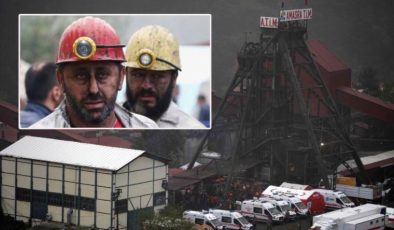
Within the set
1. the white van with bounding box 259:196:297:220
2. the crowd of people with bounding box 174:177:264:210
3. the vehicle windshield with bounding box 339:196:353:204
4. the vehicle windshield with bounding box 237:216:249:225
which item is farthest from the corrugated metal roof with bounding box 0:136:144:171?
the vehicle windshield with bounding box 339:196:353:204

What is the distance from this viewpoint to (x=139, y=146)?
17922 mm

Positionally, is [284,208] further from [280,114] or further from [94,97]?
[94,97]

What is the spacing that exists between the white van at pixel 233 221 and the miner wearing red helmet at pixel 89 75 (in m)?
3.04

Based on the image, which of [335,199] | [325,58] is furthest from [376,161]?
[325,58]

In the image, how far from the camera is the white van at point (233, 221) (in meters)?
16.5

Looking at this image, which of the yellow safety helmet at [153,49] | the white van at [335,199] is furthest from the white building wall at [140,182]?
the white van at [335,199]

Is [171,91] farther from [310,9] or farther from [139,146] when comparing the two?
[310,9]

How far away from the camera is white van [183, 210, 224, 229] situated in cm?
1645

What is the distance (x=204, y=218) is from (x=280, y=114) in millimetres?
3163

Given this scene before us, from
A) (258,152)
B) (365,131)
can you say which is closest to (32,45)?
(258,152)

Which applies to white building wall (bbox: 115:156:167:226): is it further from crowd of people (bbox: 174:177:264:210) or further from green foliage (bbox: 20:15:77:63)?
green foliage (bbox: 20:15:77:63)

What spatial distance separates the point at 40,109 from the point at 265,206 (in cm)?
514

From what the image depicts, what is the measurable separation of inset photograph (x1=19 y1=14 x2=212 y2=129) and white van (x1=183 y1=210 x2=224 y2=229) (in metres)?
2.15

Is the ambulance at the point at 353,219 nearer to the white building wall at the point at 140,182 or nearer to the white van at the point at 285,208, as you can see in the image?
the white van at the point at 285,208
